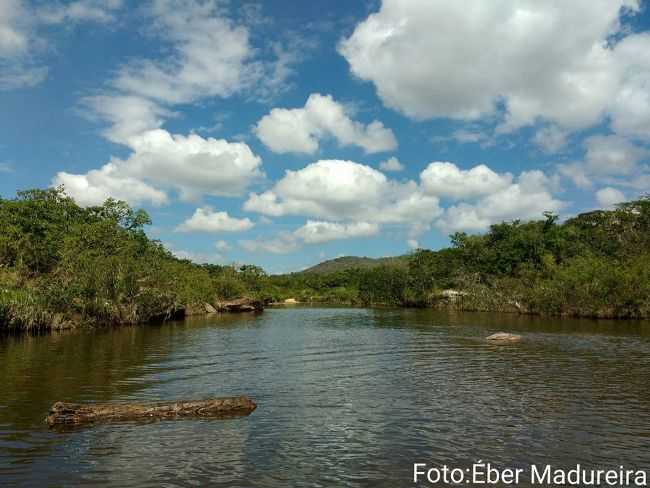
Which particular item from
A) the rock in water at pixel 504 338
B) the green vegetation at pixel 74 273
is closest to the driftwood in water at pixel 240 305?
the green vegetation at pixel 74 273

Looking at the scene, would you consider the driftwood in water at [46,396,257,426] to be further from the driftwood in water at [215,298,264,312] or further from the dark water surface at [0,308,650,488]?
the driftwood in water at [215,298,264,312]

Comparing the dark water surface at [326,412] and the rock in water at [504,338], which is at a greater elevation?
the rock in water at [504,338]

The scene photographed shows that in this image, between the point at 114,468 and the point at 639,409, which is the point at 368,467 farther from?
the point at 639,409

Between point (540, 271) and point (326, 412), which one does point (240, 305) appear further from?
point (326, 412)

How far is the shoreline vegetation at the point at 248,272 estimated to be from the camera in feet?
163

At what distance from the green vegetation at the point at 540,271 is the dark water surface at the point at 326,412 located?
35999mm

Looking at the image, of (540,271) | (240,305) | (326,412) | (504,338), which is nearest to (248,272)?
(240,305)

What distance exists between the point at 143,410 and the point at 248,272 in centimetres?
10703

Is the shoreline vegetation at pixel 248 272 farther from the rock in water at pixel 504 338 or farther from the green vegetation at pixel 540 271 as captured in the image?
the rock in water at pixel 504 338

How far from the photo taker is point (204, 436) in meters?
14.0

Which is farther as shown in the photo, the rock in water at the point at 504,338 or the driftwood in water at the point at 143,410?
the rock in water at the point at 504,338

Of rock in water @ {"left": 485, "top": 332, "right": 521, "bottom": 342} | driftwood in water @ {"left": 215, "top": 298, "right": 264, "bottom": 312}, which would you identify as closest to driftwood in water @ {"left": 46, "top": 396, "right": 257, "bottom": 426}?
rock in water @ {"left": 485, "top": 332, "right": 521, "bottom": 342}

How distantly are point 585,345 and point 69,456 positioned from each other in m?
34.2

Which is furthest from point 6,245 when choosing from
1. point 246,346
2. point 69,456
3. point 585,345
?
point 585,345
